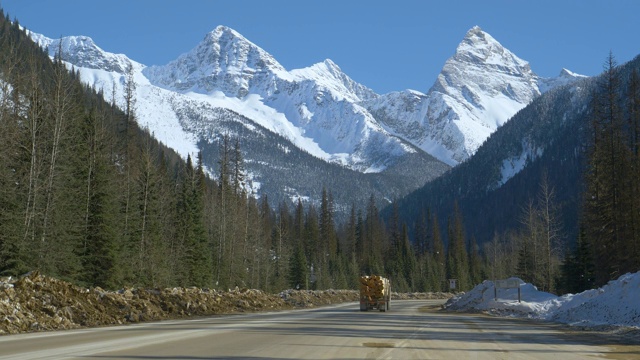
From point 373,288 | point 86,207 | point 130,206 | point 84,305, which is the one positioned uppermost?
point 130,206

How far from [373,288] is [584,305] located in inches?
677

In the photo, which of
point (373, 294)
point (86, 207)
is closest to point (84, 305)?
point (86, 207)

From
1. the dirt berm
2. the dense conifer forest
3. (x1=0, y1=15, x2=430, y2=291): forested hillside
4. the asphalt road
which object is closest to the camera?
the asphalt road

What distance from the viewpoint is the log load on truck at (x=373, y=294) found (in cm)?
4359

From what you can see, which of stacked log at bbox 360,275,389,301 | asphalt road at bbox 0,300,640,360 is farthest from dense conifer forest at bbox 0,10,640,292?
asphalt road at bbox 0,300,640,360

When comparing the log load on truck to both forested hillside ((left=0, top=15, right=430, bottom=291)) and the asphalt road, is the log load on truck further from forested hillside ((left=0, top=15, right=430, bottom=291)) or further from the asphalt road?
the asphalt road

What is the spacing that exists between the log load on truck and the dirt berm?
29.1 feet

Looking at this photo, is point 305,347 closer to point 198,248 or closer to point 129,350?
point 129,350

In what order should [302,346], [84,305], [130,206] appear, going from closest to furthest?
[302,346] < [84,305] < [130,206]

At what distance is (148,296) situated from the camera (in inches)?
1222

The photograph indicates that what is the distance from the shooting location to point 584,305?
1145 inches

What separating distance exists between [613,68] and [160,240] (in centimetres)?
3622

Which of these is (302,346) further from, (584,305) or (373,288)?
(373,288)

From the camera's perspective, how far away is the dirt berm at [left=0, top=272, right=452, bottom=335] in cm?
2067
